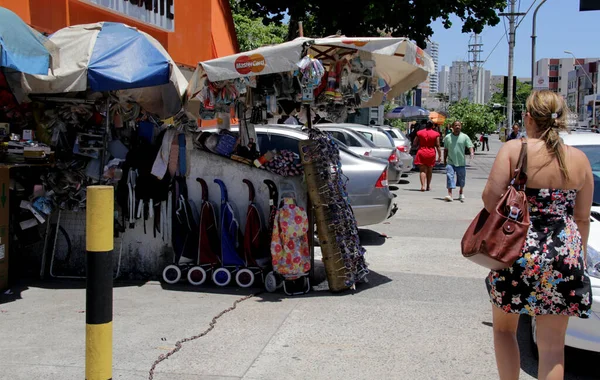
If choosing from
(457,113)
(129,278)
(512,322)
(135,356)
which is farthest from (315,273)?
(457,113)

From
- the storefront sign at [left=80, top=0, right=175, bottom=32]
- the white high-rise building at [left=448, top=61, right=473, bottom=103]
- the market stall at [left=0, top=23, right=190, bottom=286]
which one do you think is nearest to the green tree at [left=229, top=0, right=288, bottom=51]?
the storefront sign at [left=80, top=0, right=175, bottom=32]

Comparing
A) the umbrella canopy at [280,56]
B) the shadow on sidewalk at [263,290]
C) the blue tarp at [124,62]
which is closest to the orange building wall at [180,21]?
the blue tarp at [124,62]

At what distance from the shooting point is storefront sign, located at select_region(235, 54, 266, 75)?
21.9ft

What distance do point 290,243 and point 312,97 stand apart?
1.58 meters

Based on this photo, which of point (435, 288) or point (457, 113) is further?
point (457, 113)

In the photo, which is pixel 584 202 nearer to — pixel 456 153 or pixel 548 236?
pixel 548 236

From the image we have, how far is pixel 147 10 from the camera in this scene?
12.1 metres

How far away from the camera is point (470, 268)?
27.2 feet

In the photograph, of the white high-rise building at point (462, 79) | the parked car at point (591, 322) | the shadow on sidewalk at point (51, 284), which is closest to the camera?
the parked car at point (591, 322)

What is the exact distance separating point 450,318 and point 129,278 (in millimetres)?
3622

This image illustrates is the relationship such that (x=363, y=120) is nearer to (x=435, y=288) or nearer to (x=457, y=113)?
(x=457, y=113)

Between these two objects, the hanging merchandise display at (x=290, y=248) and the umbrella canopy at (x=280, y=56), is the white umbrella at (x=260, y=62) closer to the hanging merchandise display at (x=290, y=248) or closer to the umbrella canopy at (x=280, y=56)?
the umbrella canopy at (x=280, y=56)

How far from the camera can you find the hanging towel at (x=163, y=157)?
23.9 feet

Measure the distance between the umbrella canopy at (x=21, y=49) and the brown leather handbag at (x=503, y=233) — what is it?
4.51 metres
